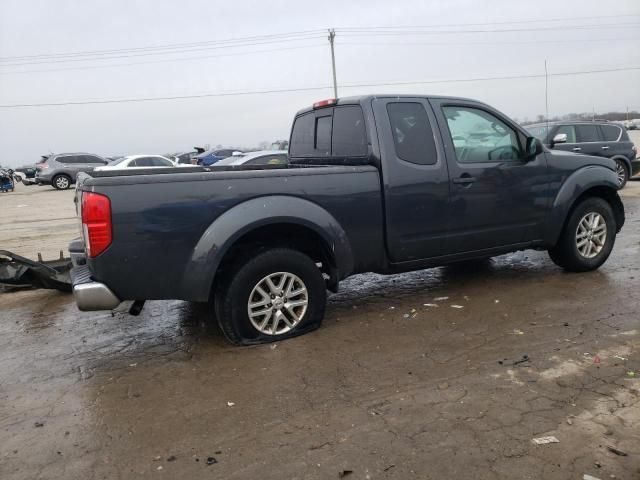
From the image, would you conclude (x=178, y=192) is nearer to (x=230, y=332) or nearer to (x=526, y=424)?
(x=230, y=332)

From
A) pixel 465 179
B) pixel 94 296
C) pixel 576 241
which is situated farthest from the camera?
pixel 576 241

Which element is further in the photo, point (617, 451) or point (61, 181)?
point (61, 181)

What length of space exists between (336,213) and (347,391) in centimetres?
150

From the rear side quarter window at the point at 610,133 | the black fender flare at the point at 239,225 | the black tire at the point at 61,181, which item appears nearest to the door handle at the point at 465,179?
the black fender flare at the point at 239,225

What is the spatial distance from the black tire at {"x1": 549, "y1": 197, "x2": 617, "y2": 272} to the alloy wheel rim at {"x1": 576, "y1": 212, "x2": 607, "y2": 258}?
1.1 inches

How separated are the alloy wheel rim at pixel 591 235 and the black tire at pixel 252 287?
3.24 metres

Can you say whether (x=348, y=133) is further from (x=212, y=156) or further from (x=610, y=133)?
(x=212, y=156)

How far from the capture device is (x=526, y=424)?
115 inches

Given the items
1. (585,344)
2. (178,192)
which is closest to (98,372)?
(178,192)

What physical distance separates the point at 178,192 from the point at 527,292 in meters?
3.63

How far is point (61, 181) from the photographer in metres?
25.0

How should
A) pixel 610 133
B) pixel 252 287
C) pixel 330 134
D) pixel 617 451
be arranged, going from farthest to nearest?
pixel 610 133 → pixel 330 134 → pixel 252 287 → pixel 617 451

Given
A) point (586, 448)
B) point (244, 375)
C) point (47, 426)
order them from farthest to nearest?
point (244, 375), point (47, 426), point (586, 448)

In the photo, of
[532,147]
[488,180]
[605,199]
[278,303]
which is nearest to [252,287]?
[278,303]
